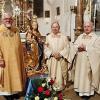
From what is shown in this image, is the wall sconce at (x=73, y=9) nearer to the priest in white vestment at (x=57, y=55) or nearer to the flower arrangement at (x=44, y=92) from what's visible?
the priest in white vestment at (x=57, y=55)

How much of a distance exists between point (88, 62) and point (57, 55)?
589 millimetres

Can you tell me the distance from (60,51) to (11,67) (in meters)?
0.99

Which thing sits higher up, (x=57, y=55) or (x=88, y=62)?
(x=57, y=55)

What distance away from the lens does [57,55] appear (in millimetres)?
5719

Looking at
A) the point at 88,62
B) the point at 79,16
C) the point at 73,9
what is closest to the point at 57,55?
the point at 88,62

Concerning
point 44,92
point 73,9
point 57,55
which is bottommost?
point 44,92

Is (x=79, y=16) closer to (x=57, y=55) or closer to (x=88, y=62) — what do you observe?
(x=57, y=55)

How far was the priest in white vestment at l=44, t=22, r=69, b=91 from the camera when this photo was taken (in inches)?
226

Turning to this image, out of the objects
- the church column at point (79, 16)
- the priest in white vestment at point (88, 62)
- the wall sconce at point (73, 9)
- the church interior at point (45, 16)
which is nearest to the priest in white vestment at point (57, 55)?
the priest in white vestment at point (88, 62)

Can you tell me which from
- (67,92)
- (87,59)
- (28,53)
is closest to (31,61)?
(28,53)

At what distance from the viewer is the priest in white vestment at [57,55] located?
575cm

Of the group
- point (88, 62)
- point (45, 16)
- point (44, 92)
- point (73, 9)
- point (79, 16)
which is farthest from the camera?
point (45, 16)

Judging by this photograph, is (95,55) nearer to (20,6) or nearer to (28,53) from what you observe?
(28,53)

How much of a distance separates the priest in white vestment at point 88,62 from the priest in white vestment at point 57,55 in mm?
239
